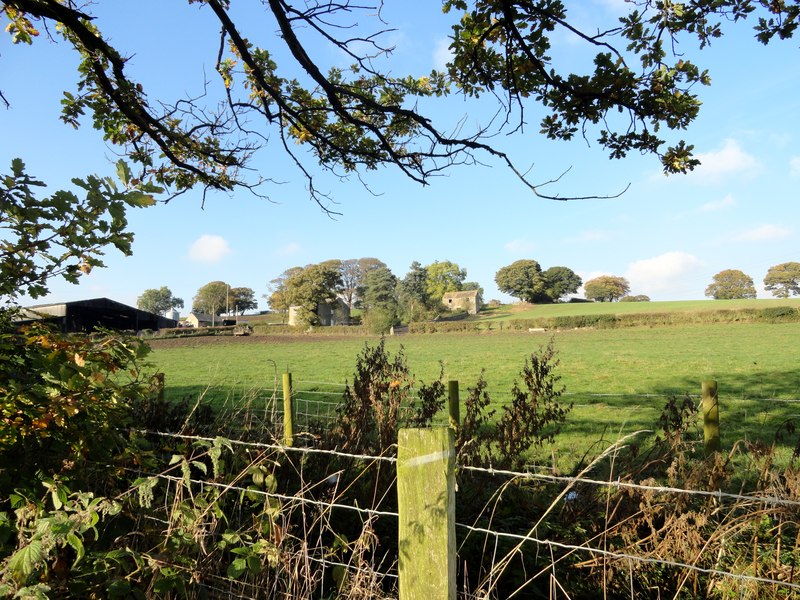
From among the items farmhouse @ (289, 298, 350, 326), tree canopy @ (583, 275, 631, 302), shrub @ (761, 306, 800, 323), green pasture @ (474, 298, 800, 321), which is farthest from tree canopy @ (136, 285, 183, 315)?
shrub @ (761, 306, 800, 323)

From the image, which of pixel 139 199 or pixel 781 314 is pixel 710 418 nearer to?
pixel 139 199

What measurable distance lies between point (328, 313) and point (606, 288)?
208 ft

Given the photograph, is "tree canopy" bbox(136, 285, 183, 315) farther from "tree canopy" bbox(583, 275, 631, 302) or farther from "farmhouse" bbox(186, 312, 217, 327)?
"tree canopy" bbox(583, 275, 631, 302)

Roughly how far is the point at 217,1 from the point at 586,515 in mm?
4689

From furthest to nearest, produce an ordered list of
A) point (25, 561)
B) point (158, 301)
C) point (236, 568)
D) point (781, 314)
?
point (158, 301) < point (781, 314) < point (236, 568) < point (25, 561)

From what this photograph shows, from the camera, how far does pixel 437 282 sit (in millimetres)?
97750

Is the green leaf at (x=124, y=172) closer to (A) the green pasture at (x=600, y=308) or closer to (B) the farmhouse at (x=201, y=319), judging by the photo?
(A) the green pasture at (x=600, y=308)

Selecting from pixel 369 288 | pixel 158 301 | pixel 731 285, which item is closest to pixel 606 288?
pixel 731 285

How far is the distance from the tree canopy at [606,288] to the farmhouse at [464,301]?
96.6ft

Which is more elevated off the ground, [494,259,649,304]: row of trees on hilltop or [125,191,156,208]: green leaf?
[494,259,649,304]: row of trees on hilltop

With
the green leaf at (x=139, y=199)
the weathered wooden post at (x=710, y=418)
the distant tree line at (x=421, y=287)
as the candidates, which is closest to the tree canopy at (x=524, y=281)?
the distant tree line at (x=421, y=287)

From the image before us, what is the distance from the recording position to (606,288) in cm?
10531

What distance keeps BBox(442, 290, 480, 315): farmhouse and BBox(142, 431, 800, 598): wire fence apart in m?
83.7

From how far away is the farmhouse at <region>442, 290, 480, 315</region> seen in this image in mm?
88438
